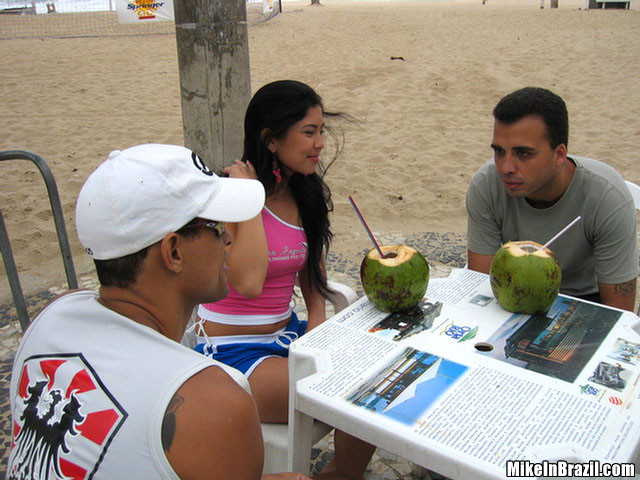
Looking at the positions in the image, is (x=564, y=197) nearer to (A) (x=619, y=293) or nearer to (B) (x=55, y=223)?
(A) (x=619, y=293)

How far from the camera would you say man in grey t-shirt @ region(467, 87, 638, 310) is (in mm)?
2035

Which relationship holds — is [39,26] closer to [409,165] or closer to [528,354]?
[409,165]

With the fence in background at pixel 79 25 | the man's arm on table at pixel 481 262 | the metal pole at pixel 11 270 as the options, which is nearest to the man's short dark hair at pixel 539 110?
the man's arm on table at pixel 481 262

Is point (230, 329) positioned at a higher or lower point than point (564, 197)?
lower

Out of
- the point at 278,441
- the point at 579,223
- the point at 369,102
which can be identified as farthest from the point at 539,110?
the point at 369,102

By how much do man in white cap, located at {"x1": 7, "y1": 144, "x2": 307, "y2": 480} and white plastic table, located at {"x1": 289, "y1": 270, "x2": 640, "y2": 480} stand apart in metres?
0.27

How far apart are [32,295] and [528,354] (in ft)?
10.5

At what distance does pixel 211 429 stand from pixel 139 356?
8.0 inches

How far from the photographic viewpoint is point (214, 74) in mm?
2473

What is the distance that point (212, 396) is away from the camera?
1.01m

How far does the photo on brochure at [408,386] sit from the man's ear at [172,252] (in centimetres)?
51

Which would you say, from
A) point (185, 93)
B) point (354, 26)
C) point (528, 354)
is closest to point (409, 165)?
point (185, 93)

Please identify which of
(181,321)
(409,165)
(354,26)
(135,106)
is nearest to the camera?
(181,321)

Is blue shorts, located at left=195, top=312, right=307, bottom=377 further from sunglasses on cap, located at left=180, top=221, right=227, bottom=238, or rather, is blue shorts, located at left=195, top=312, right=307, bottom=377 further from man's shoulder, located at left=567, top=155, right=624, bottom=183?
man's shoulder, located at left=567, top=155, right=624, bottom=183
